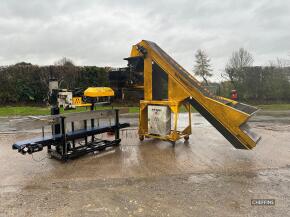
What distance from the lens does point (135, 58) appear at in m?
7.00

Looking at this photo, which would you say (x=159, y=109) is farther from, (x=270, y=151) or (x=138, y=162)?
(x=270, y=151)

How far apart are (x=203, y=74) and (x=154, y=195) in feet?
77.1

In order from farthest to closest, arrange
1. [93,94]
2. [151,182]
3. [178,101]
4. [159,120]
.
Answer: [159,120] → [178,101] → [93,94] → [151,182]

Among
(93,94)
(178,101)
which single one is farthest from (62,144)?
(178,101)

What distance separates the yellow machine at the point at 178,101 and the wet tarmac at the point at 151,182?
55 centimetres

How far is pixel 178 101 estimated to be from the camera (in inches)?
249

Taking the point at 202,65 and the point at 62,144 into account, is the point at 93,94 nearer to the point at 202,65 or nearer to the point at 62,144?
the point at 62,144

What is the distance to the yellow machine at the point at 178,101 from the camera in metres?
5.47

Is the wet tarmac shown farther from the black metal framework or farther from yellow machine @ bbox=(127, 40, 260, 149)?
yellow machine @ bbox=(127, 40, 260, 149)

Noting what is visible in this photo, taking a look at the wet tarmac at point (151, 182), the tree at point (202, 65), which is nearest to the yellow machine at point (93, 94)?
the wet tarmac at point (151, 182)

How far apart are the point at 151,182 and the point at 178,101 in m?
2.82

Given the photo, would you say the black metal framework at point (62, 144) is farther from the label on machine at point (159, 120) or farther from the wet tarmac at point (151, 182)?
the label on machine at point (159, 120)

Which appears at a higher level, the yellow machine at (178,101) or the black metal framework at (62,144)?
the yellow machine at (178,101)

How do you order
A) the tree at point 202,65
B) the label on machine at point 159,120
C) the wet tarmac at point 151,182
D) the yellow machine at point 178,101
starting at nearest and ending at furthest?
the wet tarmac at point 151,182 → the yellow machine at point 178,101 → the label on machine at point 159,120 → the tree at point 202,65
